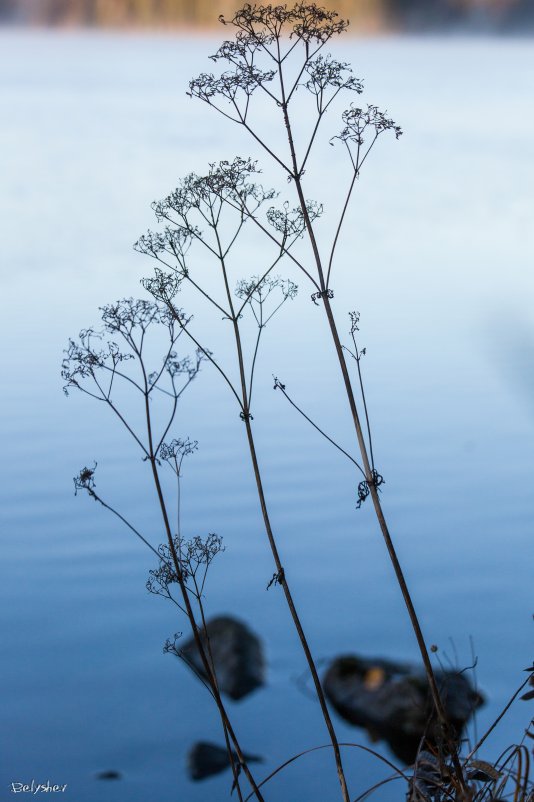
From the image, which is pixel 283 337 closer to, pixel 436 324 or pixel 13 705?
pixel 436 324

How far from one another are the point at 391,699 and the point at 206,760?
2.14ft

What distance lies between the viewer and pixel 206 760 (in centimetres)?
326

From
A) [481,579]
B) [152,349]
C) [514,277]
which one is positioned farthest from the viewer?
[514,277]

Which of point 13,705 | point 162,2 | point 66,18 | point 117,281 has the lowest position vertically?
point 13,705

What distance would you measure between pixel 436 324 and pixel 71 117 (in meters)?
3.17

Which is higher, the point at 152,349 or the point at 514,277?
the point at 514,277

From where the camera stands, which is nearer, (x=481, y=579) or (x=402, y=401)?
(x=481, y=579)

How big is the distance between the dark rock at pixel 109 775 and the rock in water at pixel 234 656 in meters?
0.50

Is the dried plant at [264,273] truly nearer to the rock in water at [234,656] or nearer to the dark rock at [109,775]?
the dark rock at [109,775]

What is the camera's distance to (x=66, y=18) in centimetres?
605

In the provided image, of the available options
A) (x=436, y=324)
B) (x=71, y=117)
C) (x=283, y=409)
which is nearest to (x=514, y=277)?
(x=436, y=324)

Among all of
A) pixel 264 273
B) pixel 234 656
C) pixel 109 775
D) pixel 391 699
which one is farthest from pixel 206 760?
pixel 264 273

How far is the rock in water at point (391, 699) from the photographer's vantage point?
3.27 meters

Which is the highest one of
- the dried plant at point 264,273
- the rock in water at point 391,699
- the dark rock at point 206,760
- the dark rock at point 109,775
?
the dried plant at point 264,273
